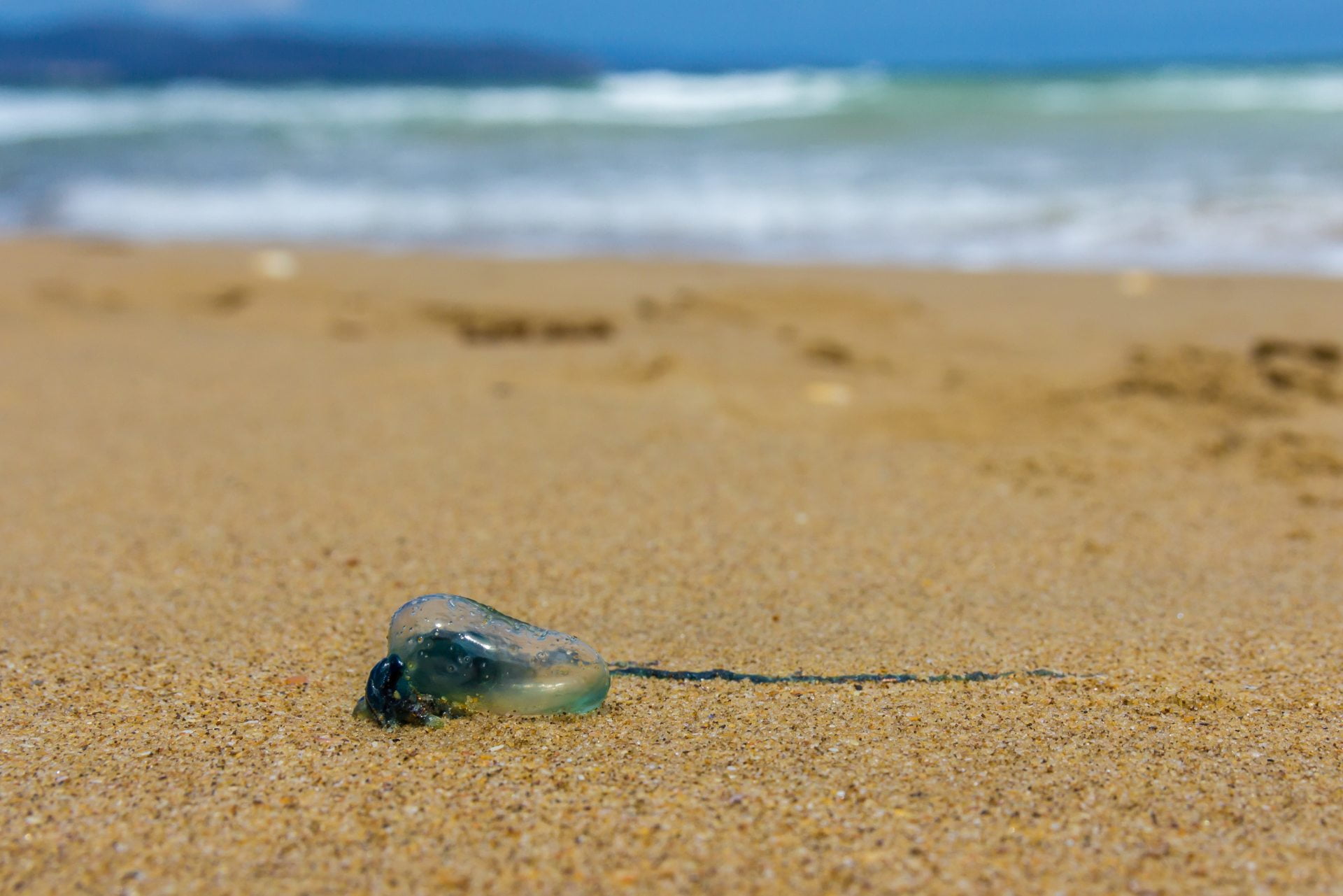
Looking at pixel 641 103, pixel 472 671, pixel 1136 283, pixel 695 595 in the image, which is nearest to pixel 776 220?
pixel 1136 283

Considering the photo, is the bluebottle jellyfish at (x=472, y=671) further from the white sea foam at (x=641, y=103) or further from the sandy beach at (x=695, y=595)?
the white sea foam at (x=641, y=103)

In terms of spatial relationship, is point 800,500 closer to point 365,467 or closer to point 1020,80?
point 365,467

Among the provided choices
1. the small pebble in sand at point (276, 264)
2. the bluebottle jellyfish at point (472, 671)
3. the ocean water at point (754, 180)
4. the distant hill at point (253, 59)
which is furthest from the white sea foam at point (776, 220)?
the distant hill at point (253, 59)

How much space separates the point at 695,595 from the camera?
67.7 inches

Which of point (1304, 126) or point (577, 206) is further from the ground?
point (1304, 126)

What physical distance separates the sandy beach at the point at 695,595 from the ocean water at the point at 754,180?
6.01 feet

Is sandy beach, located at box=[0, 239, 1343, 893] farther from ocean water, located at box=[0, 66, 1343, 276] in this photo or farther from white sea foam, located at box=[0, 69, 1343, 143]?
white sea foam, located at box=[0, 69, 1343, 143]

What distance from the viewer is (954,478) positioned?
2.25 metres

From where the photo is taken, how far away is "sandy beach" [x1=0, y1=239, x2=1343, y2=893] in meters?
1.05

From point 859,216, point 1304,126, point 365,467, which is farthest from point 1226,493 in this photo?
point 1304,126

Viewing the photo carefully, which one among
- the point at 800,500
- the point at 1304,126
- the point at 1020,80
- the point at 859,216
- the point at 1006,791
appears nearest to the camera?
the point at 1006,791

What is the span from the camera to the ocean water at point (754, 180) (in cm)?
534

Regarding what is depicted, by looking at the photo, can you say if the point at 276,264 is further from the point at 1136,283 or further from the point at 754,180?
the point at 1136,283

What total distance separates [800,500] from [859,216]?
13.5 feet
